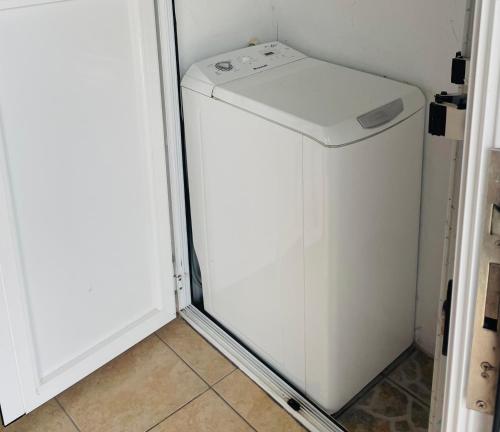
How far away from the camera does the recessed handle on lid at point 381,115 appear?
1516 mm

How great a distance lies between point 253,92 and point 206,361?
0.87 m

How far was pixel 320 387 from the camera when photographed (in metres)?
1.80

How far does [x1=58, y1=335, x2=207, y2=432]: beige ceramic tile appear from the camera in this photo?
1.83 metres

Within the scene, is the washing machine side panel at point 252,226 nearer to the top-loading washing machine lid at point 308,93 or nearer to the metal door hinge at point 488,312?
the top-loading washing machine lid at point 308,93

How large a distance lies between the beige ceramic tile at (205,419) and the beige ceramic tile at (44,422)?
26 centimetres

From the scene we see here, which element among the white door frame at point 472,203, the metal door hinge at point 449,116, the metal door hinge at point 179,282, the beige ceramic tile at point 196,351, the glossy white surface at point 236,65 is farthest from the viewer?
the metal door hinge at point 179,282

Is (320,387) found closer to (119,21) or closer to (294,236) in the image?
(294,236)

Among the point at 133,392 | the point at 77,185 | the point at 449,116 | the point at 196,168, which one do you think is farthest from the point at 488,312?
the point at 133,392

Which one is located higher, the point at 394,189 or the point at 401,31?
the point at 401,31

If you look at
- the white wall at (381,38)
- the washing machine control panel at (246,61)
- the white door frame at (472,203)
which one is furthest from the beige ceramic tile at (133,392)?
the white door frame at (472,203)

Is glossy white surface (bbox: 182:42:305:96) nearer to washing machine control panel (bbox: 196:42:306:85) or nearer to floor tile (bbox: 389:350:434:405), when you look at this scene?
washing machine control panel (bbox: 196:42:306:85)

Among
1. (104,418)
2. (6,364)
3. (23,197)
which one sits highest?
(23,197)

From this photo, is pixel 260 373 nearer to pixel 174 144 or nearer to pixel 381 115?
pixel 174 144

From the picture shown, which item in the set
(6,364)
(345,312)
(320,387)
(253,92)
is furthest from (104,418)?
(253,92)
